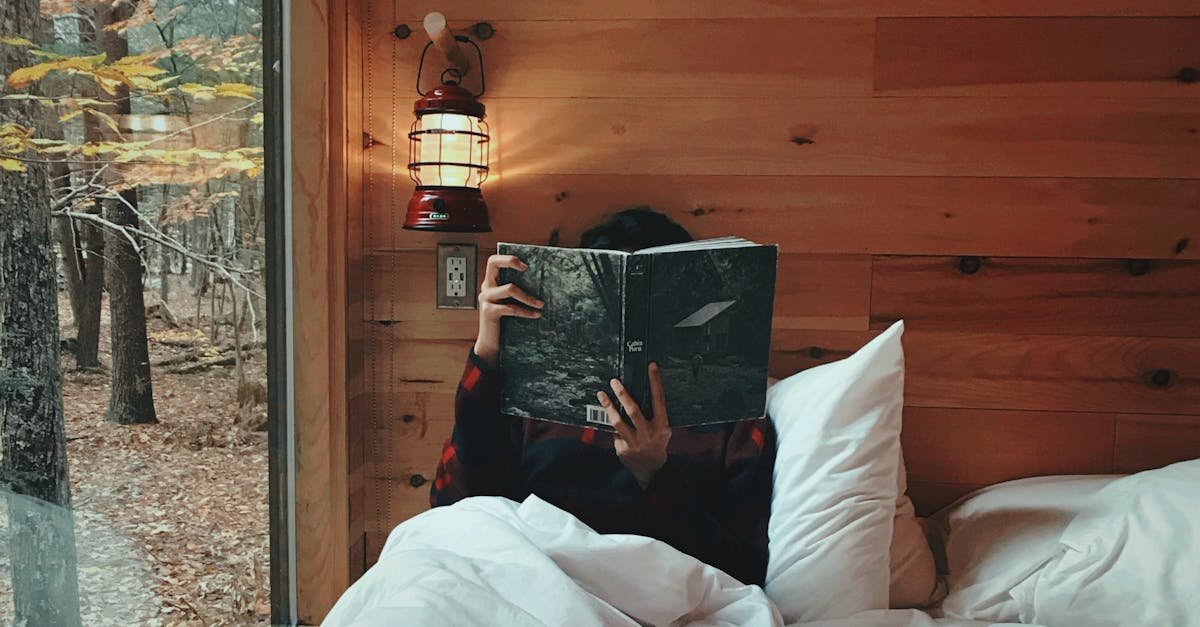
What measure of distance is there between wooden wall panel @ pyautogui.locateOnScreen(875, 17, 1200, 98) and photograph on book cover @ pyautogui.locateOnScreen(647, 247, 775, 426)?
23.4 inches

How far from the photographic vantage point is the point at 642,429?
1276 mm

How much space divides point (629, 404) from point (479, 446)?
0.31 meters

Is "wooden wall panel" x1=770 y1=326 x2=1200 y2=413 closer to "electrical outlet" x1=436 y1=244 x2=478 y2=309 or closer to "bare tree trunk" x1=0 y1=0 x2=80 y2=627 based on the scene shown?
"electrical outlet" x1=436 y1=244 x2=478 y2=309

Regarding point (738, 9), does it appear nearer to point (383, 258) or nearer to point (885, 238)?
point (885, 238)

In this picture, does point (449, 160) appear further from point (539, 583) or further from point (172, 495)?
point (539, 583)

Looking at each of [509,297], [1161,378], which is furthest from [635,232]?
[1161,378]

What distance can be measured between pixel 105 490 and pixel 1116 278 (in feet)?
5.29

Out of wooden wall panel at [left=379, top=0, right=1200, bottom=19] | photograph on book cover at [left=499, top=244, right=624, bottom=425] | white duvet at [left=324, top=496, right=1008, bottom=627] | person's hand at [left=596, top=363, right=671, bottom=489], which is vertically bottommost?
white duvet at [left=324, top=496, right=1008, bottom=627]

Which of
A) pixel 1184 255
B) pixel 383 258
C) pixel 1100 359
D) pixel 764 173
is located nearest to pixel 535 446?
pixel 383 258

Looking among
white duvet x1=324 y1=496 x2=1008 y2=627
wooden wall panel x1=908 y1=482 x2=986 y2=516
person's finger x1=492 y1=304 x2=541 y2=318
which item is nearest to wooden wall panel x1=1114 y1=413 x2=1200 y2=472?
wooden wall panel x1=908 y1=482 x2=986 y2=516

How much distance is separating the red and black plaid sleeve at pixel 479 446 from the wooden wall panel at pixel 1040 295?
69cm

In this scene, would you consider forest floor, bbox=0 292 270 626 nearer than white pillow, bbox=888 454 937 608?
Yes

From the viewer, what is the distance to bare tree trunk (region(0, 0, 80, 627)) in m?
0.97

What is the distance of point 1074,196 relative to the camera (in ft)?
5.19
